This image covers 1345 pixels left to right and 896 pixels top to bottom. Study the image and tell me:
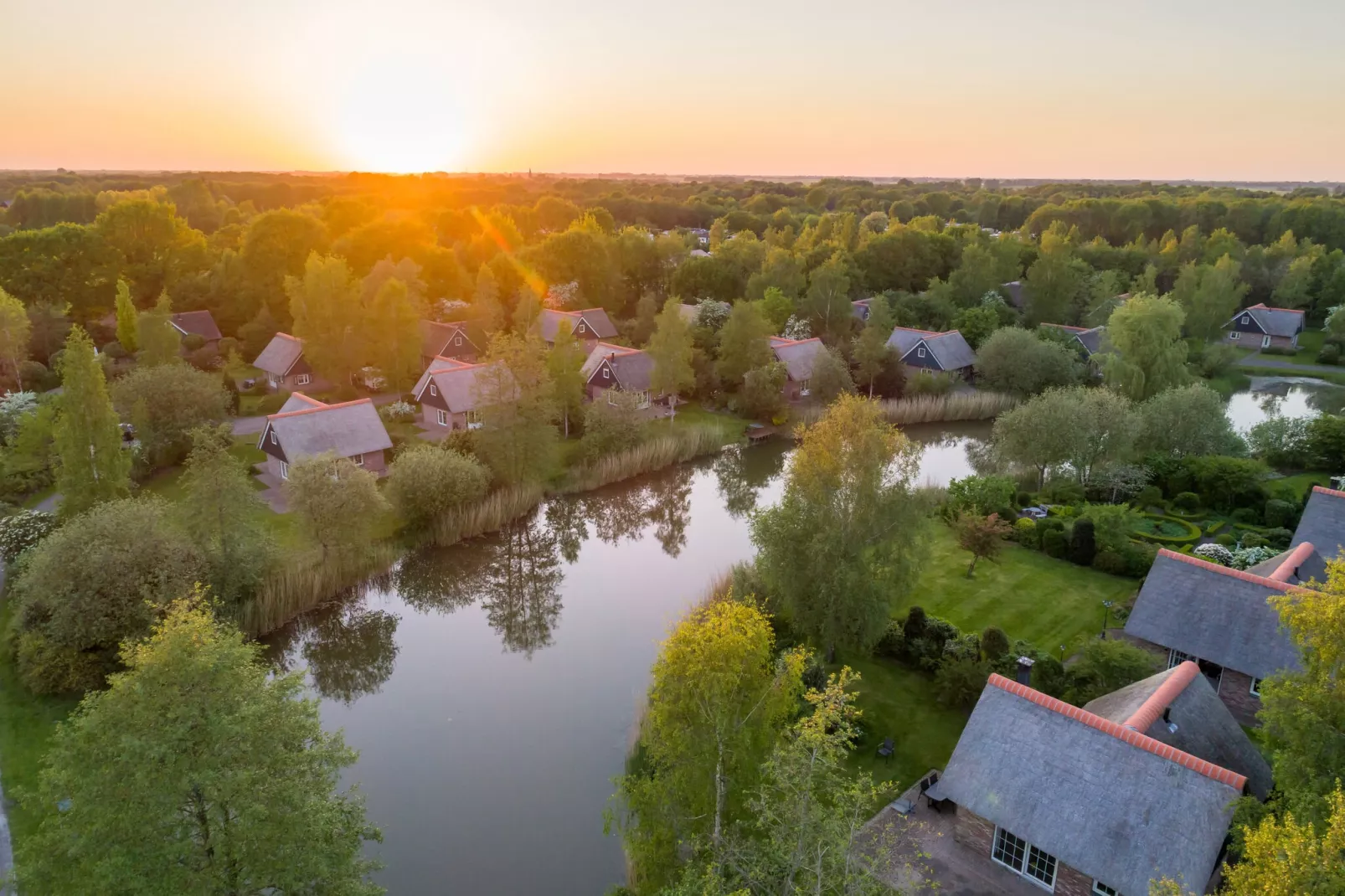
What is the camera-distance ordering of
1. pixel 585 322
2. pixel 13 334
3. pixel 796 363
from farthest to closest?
pixel 585 322
pixel 796 363
pixel 13 334

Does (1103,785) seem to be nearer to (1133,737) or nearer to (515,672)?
(1133,737)

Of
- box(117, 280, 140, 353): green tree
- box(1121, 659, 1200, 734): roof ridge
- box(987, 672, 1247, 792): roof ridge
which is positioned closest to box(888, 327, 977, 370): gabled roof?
box(1121, 659, 1200, 734): roof ridge

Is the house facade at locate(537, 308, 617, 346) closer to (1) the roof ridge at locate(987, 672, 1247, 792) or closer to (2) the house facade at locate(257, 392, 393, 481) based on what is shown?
(2) the house facade at locate(257, 392, 393, 481)

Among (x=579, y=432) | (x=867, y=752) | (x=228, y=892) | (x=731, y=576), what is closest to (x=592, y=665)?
(x=731, y=576)

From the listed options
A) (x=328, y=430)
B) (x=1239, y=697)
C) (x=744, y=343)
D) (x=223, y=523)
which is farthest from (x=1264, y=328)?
(x=223, y=523)

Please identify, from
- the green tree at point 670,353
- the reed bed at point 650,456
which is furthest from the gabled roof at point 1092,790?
the green tree at point 670,353
